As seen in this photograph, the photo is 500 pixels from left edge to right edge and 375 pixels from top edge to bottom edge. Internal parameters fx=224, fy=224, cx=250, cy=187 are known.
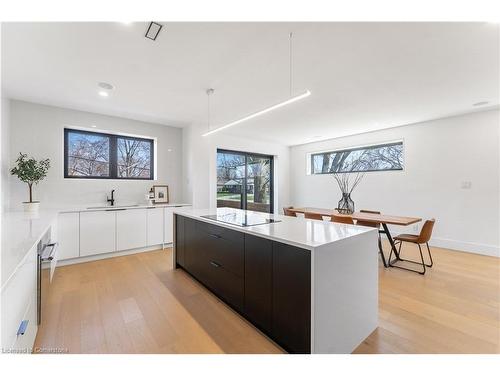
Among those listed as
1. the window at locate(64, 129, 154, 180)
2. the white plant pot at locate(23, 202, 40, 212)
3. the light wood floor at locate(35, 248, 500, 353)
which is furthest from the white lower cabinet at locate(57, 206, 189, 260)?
the window at locate(64, 129, 154, 180)

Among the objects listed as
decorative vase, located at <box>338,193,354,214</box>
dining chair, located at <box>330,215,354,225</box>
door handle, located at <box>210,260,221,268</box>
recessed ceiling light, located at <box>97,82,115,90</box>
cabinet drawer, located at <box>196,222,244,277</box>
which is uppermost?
recessed ceiling light, located at <box>97,82,115,90</box>

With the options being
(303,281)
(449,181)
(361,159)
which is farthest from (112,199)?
(449,181)

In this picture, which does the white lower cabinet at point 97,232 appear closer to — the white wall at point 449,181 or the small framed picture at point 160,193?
the small framed picture at point 160,193

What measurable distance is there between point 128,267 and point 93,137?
2472mm

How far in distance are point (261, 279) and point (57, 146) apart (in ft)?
13.1

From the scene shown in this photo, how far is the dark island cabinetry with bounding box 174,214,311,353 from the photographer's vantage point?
1.47 meters

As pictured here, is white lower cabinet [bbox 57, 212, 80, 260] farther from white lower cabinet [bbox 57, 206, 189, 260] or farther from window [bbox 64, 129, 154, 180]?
window [bbox 64, 129, 154, 180]

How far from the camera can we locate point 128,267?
3371 mm

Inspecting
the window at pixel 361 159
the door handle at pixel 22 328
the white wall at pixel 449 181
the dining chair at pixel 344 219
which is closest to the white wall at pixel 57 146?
the door handle at pixel 22 328

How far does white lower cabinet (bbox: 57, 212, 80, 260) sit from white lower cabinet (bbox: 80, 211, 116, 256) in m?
0.06

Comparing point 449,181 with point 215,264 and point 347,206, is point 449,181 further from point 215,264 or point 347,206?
point 215,264

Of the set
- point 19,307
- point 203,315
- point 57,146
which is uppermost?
point 57,146

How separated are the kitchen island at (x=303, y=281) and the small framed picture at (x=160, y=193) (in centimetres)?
282

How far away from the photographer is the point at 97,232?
3.60m
